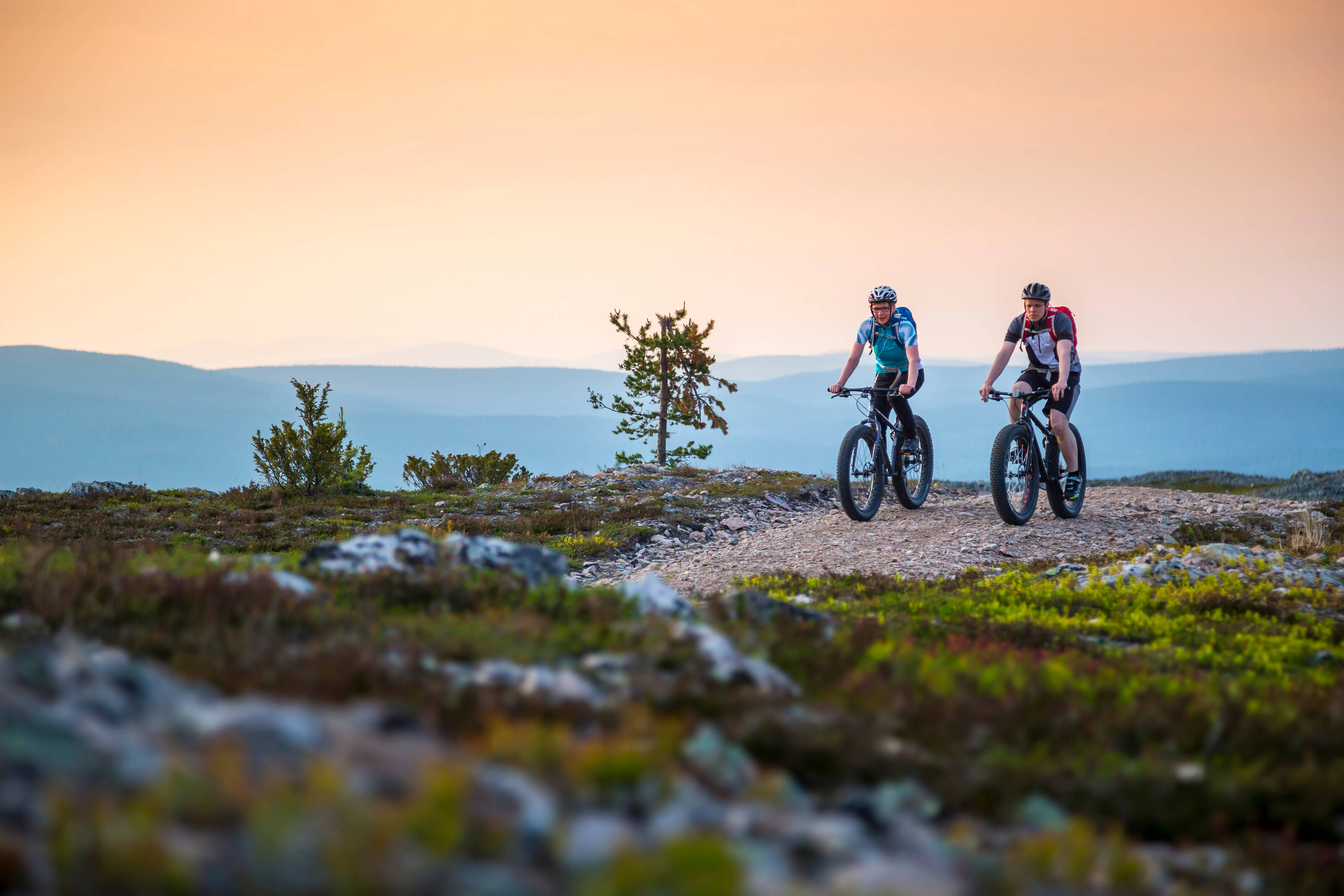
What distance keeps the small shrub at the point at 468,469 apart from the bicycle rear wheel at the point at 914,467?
17183 mm

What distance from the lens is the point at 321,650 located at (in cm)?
421

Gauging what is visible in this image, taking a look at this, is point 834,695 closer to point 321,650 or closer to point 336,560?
point 321,650

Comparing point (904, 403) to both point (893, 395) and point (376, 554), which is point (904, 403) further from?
point (376, 554)

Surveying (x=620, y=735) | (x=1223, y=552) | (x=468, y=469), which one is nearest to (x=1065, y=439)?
(x=1223, y=552)

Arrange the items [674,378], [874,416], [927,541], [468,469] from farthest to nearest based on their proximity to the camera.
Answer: [674,378]
[468,469]
[874,416]
[927,541]

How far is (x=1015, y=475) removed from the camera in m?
15.1

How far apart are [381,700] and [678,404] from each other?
40.2m

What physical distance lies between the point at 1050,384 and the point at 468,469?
23.4 meters

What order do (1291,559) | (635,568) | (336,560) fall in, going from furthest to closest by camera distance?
1. (635,568)
2. (1291,559)
3. (336,560)

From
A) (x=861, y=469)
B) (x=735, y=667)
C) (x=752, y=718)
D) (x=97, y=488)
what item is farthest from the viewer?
(x=97, y=488)

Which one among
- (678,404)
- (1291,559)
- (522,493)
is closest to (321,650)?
(1291,559)

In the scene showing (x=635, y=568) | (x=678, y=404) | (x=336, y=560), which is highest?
(x=678, y=404)

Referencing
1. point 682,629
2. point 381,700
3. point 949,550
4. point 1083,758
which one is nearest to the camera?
point 381,700

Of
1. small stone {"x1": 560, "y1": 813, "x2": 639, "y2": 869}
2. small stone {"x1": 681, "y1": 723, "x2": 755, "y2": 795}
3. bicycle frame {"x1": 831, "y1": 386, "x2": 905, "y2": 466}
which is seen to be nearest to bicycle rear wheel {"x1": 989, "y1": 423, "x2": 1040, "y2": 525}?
bicycle frame {"x1": 831, "y1": 386, "x2": 905, "y2": 466}
